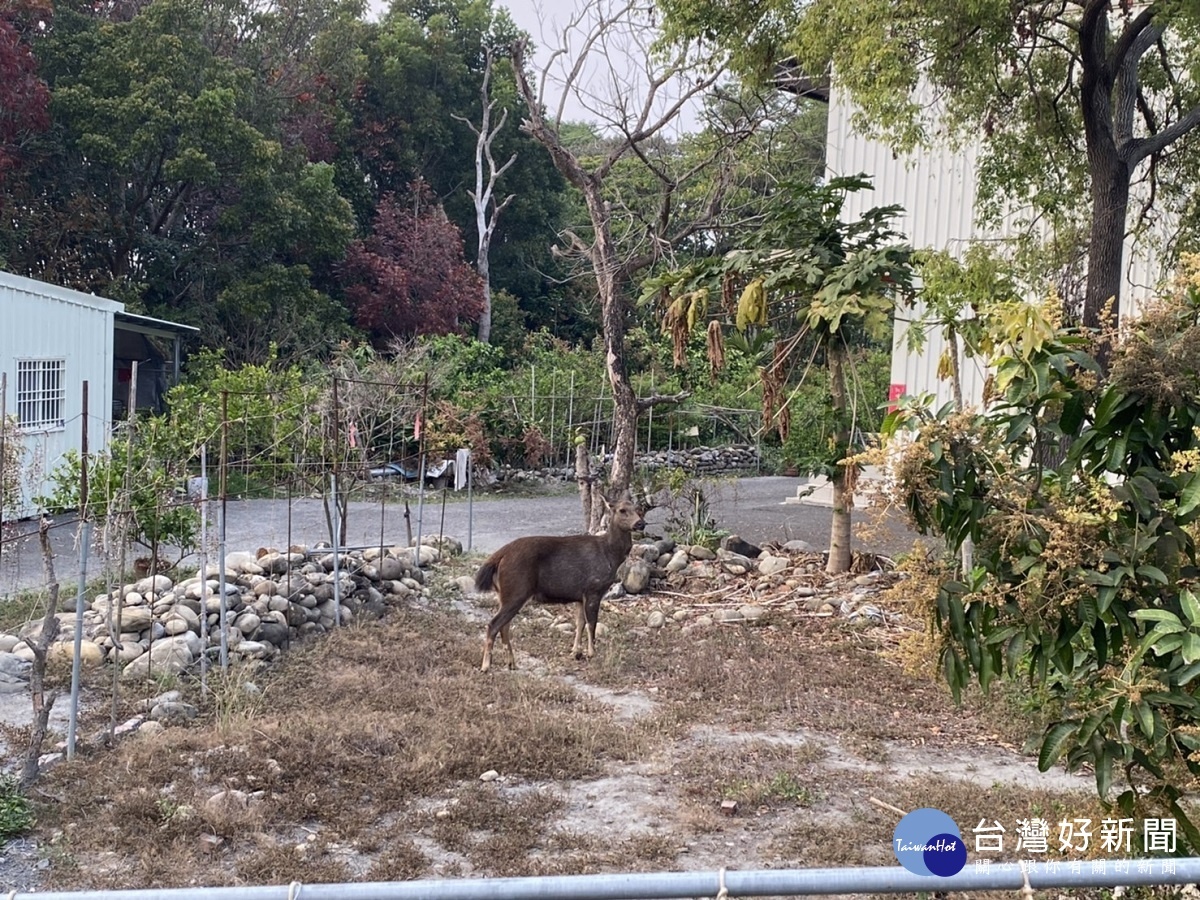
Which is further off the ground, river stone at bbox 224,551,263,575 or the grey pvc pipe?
the grey pvc pipe

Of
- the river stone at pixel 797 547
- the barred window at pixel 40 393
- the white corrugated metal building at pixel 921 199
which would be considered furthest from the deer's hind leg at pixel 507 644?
the barred window at pixel 40 393

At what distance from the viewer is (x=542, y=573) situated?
8922mm

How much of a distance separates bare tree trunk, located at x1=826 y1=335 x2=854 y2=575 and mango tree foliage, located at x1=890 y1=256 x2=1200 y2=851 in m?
6.52

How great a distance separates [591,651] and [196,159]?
57.5ft

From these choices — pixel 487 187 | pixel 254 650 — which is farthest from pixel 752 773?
pixel 487 187

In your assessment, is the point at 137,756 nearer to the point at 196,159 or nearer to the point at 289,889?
the point at 289,889

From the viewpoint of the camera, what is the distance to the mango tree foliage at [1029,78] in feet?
29.9

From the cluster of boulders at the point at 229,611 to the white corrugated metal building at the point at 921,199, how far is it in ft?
24.8

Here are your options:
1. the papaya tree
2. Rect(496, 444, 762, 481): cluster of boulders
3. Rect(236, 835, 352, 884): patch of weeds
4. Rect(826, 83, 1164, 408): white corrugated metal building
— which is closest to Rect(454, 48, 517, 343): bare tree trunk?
Rect(496, 444, 762, 481): cluster of boulders

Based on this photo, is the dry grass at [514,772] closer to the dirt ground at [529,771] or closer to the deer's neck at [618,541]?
the dirt ground at [529,771]

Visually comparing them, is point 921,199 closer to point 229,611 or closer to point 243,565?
point 243,565

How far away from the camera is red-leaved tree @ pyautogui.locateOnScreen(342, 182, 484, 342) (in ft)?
89.0

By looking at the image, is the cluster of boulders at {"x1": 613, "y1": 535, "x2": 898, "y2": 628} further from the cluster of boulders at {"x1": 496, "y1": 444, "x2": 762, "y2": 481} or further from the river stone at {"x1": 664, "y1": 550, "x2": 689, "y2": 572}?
the cluster of boulders at {"x1": 496, "y1": 444, "x2": 762, "y2": 481}

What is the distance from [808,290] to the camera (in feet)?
34.9
